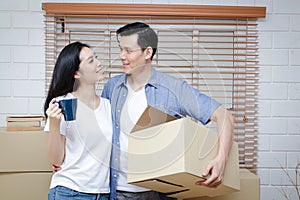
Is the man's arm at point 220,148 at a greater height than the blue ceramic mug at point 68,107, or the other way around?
the blue ceramic mug at point 68,107

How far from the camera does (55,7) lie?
2.34 metres

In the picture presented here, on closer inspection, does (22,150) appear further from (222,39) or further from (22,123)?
(222,39)

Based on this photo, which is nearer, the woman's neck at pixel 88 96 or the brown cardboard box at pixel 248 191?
the woman's neck at pixel 88 96

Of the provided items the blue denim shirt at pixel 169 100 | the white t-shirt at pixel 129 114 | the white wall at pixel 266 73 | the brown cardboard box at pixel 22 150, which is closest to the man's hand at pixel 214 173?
the blue denim shirt at pixel 169 100

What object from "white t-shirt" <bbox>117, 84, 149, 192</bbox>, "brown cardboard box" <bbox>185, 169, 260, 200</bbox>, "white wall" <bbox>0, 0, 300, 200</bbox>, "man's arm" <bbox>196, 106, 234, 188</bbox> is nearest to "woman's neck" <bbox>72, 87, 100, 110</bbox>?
"white t-shirt" <bbox>117, 84, 149, 192</bbox>

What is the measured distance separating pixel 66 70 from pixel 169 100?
38 cm

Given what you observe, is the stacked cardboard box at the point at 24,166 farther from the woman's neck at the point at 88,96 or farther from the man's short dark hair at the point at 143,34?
the man's short dark hair at the point at 143,34

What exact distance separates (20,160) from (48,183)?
162 mm

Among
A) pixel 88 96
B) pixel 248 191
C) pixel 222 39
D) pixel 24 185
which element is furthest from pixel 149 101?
pixel 222 39

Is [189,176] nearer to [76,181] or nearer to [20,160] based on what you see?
[76,181]

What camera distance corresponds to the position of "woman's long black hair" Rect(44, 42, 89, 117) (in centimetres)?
156

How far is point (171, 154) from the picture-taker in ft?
4.51

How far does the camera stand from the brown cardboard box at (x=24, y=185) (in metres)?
1.99

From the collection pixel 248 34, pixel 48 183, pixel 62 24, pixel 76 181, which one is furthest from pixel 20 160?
pixel 248 34
